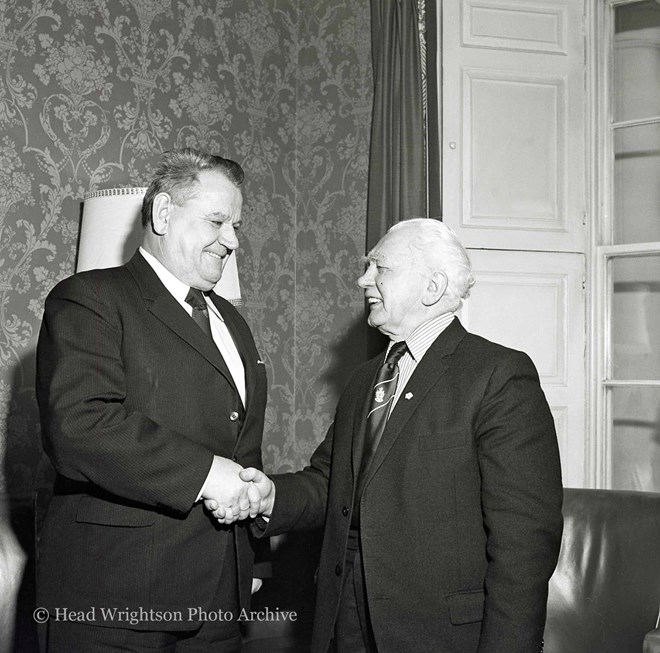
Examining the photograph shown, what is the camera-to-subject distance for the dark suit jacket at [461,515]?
6.47 ft

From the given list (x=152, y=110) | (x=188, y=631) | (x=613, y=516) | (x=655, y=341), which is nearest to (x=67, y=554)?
(x=188, y=631)

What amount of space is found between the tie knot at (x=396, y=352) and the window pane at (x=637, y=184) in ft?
6.12

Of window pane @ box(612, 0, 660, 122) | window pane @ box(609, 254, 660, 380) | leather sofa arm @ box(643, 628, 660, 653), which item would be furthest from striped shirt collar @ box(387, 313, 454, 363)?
window pane @ box(612, 0, 660, 122)

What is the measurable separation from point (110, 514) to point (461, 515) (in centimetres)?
79

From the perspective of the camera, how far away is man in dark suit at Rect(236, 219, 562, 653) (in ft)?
6.48

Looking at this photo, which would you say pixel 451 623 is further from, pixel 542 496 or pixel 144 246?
pixel 144 246

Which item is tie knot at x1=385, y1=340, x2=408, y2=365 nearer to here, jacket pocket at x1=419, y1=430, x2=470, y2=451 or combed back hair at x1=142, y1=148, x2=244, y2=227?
jacket pocket at x1=419, y1=430, x2=470, y2=451

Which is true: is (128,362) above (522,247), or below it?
below

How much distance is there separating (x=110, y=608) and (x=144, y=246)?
0.88 metres

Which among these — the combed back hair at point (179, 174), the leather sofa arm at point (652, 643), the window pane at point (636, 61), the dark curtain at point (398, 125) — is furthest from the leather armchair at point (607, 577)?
the window pane at point (636, 61)

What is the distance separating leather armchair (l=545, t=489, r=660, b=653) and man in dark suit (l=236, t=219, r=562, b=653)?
2.61 ft

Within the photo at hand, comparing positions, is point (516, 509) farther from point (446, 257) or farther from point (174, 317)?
point (174, 317)

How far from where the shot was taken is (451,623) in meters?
2.00

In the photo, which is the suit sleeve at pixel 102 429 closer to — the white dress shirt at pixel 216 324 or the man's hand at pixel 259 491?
the man's hand at pixel 259 491
